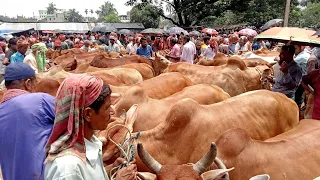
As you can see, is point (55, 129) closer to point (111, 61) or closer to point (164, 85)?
point (164, 85)

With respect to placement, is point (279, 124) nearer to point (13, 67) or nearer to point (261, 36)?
point (261, 36)

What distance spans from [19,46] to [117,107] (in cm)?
347

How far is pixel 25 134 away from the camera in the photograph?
2.63 m

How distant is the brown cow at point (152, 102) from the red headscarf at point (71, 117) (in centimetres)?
285

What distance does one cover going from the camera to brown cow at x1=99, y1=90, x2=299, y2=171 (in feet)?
13.8

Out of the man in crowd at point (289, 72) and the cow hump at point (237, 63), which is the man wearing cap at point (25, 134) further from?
the cow hump at point (237, 63)

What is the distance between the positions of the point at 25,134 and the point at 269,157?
2.33 metres

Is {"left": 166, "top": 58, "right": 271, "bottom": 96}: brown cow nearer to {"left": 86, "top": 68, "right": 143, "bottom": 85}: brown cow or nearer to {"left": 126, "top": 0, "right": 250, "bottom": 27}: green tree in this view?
{"left": 86, "top": 68, "right": 143, "bottom": 85}: brown cow

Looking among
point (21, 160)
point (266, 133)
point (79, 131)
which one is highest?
point (79, 131)

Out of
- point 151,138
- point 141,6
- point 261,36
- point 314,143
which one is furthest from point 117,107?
point 141,6

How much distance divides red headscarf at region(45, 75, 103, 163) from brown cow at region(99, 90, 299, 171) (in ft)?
4.73

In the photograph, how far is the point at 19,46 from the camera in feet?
25.0

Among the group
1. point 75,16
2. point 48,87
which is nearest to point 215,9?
point 48,87

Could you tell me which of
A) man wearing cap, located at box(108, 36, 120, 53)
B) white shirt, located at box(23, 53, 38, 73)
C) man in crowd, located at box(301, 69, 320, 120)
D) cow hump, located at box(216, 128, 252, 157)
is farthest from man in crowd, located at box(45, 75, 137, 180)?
man wearing cap, located at box(108, 36, 120, 53)
